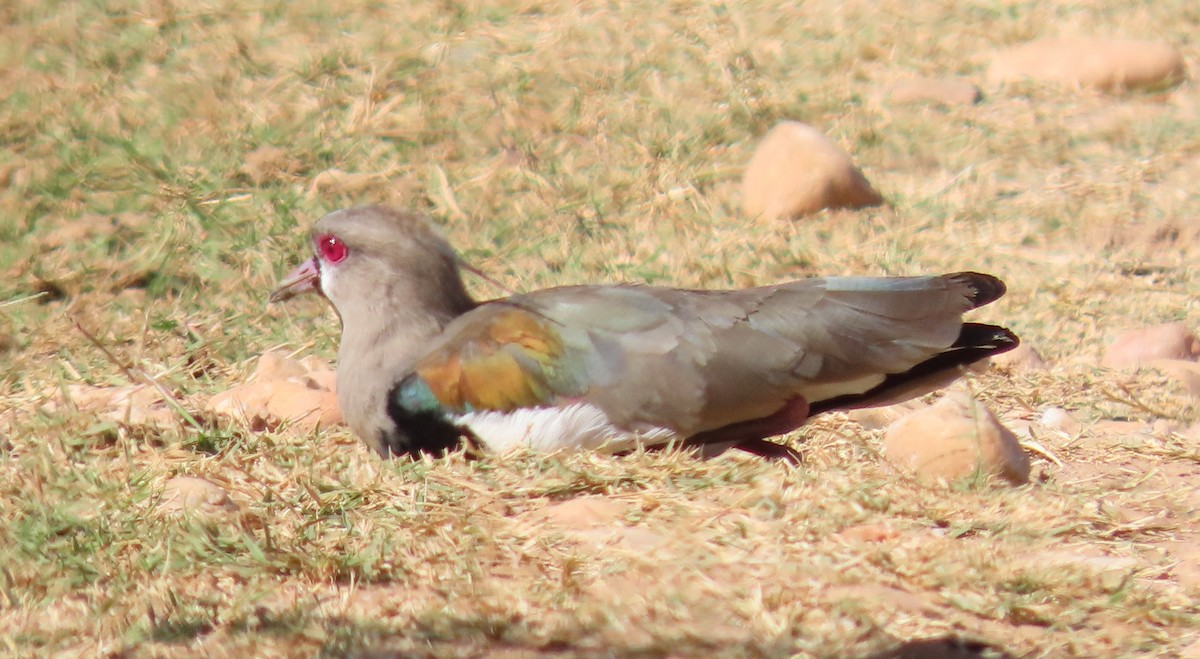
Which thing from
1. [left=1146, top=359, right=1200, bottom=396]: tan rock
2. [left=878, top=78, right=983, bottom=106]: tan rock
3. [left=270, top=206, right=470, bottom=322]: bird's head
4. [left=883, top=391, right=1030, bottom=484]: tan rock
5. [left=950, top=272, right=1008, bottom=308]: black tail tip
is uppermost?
[left=270, top=206, right=470, bottom=322]: bird's head

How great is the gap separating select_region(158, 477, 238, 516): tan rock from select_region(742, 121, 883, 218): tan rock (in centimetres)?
334

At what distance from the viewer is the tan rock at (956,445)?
384 cm

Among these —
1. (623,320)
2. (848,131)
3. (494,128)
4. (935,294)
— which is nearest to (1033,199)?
(848,131)

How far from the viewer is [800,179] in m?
6.35

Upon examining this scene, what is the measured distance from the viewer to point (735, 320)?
4.04 m

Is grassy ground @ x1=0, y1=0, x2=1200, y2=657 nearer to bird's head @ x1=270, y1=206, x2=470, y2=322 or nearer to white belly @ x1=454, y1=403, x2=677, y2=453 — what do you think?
white belly @ x1=454, y1=403, x2=677, y2=453

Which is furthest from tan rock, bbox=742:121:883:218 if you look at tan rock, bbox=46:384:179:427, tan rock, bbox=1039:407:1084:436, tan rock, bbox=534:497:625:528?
tan rock, bbox=534:497:625:528

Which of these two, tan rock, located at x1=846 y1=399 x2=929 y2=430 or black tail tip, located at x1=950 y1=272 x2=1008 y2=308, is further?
tan rock, located at x1=846 y1=399 x2=929 y2=430

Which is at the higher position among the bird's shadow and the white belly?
the white belly

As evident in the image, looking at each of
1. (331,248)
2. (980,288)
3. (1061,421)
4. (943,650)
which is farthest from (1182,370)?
(331,248)

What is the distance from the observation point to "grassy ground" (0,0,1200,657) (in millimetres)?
3014

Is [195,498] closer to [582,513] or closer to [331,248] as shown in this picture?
[582,513]

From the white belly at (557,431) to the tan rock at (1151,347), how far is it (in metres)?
1.91

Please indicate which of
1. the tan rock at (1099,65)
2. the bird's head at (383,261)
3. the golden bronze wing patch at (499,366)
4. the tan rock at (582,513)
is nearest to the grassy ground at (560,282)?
the tan rock at (582,513)
